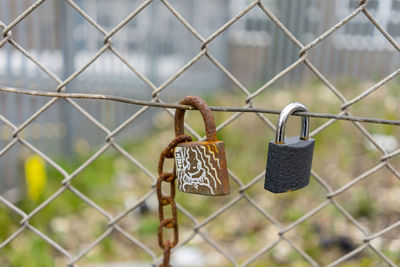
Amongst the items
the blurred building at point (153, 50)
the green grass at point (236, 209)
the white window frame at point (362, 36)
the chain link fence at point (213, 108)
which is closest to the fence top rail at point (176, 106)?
the chain link fence at point (213, 108)

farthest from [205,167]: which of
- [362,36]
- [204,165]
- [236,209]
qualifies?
Answer: [362,36]

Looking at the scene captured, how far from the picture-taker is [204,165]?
2.25 feet

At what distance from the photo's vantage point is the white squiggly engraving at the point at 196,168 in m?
0.68

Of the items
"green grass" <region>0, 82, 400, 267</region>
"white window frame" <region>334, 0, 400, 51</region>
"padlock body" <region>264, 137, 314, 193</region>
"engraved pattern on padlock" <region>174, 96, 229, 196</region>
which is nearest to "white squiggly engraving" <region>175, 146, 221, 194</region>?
"engraved pattern on padlock" <region>174, 96, 229, 196</region>

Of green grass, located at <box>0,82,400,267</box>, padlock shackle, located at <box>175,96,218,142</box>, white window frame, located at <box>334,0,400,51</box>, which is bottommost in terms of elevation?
green grass, located at <box>0,82,400,267</box>

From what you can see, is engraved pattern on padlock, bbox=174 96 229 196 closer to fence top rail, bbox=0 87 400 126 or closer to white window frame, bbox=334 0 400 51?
fence top rail, bbox=0 87 400 126

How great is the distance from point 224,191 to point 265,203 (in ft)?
5.98

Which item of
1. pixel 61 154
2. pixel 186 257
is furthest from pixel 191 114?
pixel 186 257

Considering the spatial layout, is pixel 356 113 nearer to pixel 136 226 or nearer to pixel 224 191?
pixel 136 226

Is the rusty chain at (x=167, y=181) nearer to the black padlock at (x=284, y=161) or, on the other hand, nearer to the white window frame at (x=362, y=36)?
the black padlock at (x=284, y=161)

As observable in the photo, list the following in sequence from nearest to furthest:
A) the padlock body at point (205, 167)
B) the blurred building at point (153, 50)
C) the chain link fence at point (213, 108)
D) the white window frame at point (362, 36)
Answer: the padlock body at point (205, 167) → the chain link fence at point (213, 108) → the blurred building at point (153, 50) → the white window frame at point (362, 36)

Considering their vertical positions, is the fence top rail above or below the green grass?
above

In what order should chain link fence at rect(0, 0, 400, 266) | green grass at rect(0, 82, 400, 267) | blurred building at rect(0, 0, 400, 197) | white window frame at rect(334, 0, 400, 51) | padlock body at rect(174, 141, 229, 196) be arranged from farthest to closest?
white window frame at rect(334, 0, 400, 51)
blurred building at rect(0, 0, 400, 197)
green grass at rect(0, 82, 400, 267)
chain link fence at rect(0, 0, 400, 266)
padlock body at rect(174, 141, 229, 196)

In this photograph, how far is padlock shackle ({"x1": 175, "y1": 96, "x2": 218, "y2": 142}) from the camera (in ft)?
2.29
